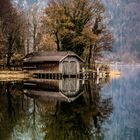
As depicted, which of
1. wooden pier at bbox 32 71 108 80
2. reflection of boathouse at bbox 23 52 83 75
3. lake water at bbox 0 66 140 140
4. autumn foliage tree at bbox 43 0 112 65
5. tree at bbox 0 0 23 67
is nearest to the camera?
lake water at bbox 0 66 140 140

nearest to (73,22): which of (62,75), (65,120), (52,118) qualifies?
(62,75)

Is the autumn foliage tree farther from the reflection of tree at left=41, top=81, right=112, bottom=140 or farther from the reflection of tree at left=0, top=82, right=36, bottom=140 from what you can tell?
the reflection of tree at left=41, top=81, right=112, bottom=140

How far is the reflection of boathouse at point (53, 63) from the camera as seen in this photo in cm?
7494

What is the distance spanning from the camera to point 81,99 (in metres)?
37.5

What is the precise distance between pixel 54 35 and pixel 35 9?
61.7ft

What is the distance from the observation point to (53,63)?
250 ft

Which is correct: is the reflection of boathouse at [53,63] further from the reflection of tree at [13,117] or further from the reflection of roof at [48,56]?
the reflection of tree at [13,117]

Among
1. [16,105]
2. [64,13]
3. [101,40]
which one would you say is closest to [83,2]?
[64,13]

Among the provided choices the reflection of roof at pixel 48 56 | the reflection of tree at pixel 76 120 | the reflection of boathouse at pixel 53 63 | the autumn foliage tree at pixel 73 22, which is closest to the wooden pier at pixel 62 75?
the reflection of boathouse at pixel 53 63

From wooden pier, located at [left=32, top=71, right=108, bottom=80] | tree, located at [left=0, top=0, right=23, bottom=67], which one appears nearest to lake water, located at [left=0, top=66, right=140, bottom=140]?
wooden pier, located at [left=32, top=71, right=108, bottom=80]

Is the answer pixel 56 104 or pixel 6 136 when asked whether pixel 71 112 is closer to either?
pixel 56 104

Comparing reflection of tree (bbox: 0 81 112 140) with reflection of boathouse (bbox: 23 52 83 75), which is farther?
reflection of boathouse (bbox: 23 52 83 75)

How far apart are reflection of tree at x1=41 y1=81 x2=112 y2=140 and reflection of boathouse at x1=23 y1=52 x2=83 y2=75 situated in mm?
40050

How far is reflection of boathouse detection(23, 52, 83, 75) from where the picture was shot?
74938mm
